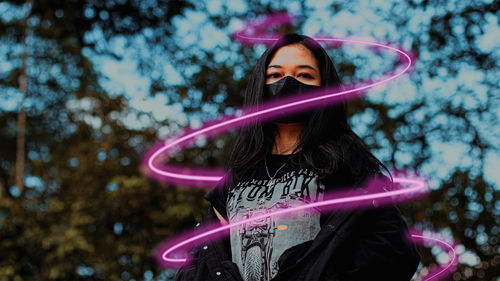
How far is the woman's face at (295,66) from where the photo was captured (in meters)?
2.80

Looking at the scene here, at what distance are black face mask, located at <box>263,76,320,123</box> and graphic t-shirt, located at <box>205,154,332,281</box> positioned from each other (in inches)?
7.6

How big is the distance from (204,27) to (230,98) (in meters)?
1.09

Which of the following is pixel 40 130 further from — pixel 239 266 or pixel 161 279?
pixel 239 266

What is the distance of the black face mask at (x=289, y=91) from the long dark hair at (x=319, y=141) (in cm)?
5

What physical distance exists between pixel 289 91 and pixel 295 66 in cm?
16

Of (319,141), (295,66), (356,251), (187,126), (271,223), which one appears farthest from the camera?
(187,126)

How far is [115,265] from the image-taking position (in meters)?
6.78

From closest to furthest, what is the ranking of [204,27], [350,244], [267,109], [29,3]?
[350,244] → [267,109] → [204,27] → [29,3]

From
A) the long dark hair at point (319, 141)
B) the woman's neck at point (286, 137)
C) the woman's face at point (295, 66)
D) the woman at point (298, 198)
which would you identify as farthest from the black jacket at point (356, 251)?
the woman's face at point (295, 66)

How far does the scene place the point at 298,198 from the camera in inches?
97.8

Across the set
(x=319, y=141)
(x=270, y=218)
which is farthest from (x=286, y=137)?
(x=270, y=218)

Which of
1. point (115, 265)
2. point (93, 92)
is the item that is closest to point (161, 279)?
point (115, 265)

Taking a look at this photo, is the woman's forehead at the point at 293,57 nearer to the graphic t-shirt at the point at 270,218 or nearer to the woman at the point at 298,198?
the woman at the point at 298,198

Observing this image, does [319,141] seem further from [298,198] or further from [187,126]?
[187,126]
